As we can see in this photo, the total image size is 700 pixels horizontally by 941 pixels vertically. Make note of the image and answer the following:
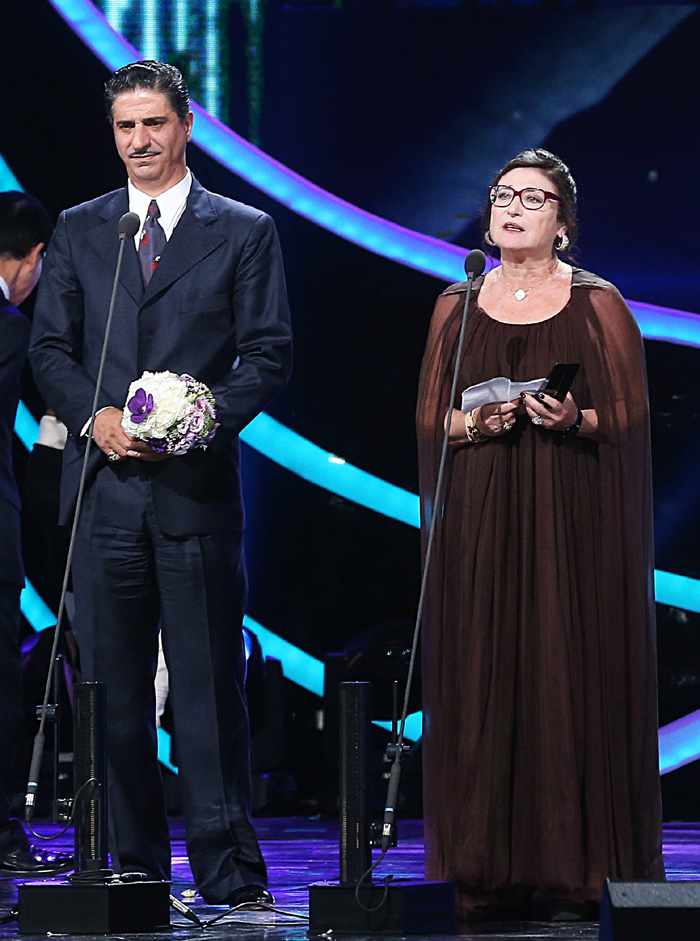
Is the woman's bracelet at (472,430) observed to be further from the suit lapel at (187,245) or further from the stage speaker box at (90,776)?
the stage speaker box at (90,776)

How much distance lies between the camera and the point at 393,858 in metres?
5.36

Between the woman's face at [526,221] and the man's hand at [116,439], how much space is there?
104cm

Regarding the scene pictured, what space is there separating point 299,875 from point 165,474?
53.9 inches


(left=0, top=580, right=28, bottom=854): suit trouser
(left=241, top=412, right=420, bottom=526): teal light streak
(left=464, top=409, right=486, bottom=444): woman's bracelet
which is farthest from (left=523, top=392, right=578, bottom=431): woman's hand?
(left=241, top=412, right=420, bottom=526): teal light streak

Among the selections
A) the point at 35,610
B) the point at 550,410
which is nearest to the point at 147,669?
the point at 550,410

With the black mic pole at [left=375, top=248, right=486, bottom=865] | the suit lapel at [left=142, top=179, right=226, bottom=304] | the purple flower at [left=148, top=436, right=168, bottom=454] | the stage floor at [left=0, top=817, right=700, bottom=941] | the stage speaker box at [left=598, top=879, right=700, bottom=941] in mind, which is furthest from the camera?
the suit lapel at [left=142, top=179, right=226, bottom=304]

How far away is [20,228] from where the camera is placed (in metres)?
5.40

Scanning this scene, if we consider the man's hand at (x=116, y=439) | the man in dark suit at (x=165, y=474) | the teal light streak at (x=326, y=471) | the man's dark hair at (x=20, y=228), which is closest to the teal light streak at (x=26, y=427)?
the teal light streak at (x=326, y=471)

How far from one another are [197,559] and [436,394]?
0.76 metres

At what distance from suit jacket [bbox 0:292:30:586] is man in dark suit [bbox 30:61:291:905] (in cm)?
79

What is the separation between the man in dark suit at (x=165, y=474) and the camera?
165 inches

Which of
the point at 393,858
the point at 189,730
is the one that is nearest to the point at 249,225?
the point at 189,730

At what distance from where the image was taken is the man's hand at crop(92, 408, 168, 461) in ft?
13.6

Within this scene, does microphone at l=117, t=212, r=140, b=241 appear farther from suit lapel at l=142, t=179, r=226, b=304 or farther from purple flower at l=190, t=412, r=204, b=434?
purple flower at l=190, t=412, r=204, b=434
